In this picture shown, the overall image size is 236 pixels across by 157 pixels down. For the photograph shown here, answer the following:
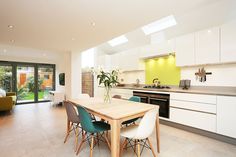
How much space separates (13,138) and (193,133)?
379 centimetres

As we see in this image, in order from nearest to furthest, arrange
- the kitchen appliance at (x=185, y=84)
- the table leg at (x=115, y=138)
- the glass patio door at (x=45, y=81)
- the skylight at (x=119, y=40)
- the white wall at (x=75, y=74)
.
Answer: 1. the table leg at (x=115, y=138)
2. the kitchen appliance at (x=185, y=84)
3. the skylight at (x=119, y=40)
4. the white wall at (x=75, y=74)
5. the glass patio door at (x=45, y=81)

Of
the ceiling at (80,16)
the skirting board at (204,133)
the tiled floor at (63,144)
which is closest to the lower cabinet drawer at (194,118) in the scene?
the skirting board at (204,133)

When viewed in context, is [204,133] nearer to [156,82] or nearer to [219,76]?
[219,76]

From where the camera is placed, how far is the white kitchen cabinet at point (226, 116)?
7.99 ft

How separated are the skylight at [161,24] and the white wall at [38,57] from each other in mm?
3349

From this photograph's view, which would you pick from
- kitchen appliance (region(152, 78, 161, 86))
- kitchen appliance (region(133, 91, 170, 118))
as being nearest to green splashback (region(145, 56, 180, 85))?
kitchen appliance (region(152, 78, 161, 86))

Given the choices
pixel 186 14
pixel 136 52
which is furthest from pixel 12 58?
pixel 186 14

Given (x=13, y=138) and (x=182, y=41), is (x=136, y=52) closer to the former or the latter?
(x=182, y=41)

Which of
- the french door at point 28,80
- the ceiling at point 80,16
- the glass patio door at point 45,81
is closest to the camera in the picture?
the ceiling at point 80,16

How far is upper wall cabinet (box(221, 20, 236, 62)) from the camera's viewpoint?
2.65 metres

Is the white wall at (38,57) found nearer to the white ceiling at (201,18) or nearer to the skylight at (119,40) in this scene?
the skylight at (119,40)

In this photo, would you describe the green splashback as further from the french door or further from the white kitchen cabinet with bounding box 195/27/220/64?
the french door

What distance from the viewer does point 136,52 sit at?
4648 mm

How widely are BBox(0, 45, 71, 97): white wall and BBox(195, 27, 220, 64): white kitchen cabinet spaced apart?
182 inches
